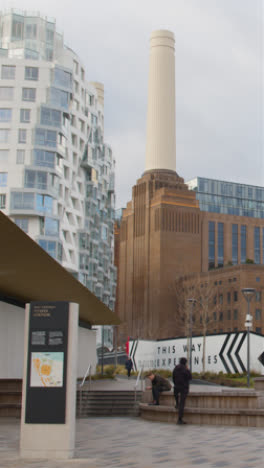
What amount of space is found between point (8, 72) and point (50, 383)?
62.5 metres

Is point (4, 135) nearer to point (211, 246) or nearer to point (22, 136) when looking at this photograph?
point (22, 136)

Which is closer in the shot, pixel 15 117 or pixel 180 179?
pixel 15 117

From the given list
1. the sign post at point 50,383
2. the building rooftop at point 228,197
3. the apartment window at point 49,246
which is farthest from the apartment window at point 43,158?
the building rooftop at point 228,197

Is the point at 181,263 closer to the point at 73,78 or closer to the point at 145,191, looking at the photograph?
the point at 145,191

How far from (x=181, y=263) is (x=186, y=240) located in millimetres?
4981

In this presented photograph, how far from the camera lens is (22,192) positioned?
217ft

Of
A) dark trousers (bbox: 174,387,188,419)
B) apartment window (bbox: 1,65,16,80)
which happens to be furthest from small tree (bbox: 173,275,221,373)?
dark trousers (bbox: 174,387,188,419)

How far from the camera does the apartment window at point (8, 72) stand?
70.0 metres

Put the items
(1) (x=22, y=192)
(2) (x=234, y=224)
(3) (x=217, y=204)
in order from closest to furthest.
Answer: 1. (1) (x=22, y=192)
2. (2) (x=234, y=224)
3. (3) (x=217, y=204)

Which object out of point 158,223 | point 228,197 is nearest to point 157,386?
point 158,223

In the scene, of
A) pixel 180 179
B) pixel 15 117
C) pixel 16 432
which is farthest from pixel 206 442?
pixel 180 179

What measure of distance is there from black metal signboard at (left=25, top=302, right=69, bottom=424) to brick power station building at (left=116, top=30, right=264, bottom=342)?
100428mm

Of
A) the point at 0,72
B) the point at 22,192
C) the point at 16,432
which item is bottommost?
the point at 16,432

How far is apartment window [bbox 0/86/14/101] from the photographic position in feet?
228
